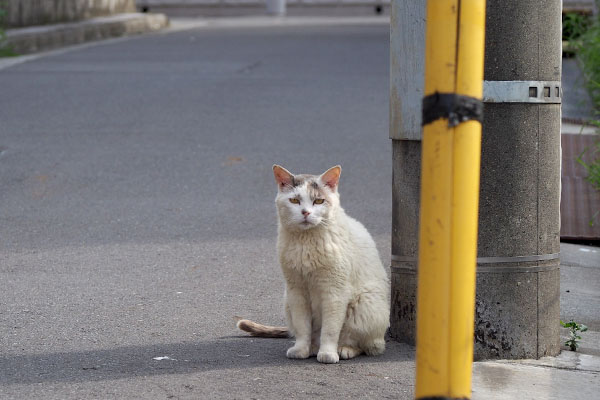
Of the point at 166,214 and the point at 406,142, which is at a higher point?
the point at 406,142

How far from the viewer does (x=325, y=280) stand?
447cm

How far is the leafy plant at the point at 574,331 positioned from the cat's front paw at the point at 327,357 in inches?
47.1

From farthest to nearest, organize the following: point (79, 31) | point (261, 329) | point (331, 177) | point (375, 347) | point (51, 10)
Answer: point (51, 10), point (79, 31), point (261, 329), point (331, 177), point (375, 347)

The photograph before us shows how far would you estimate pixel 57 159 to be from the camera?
9289 millimetres

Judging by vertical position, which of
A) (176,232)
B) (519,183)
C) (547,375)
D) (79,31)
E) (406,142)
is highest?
(79,31)

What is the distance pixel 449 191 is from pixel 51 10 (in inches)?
741

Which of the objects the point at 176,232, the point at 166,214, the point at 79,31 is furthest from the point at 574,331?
the point at 79,31

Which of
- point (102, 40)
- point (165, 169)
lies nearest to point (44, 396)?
point (165, 169)

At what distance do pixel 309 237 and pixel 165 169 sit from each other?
475 cm

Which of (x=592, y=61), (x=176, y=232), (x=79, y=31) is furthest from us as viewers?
(x=79, y=31)

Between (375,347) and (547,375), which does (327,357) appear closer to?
(375,347)

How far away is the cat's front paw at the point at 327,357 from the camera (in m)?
4.42

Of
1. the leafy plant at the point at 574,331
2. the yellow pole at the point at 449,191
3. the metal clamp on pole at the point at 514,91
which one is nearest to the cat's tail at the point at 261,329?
the leafy plant at the point at 574,331

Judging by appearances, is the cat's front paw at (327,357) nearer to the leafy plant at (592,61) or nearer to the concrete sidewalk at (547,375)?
the concrete sidewalk at (547,375)
